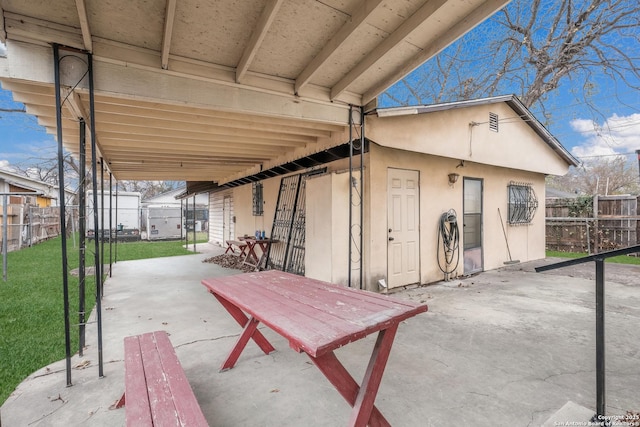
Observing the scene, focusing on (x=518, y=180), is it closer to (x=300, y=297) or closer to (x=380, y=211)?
(x=380, y=211)

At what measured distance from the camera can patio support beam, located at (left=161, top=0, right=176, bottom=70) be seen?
2.03 meters

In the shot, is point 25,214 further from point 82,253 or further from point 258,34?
point 258,34

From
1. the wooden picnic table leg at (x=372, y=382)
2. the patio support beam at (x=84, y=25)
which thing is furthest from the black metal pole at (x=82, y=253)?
the wooden picnic table leg at (x=372, y=382)

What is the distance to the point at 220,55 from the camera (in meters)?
2.84

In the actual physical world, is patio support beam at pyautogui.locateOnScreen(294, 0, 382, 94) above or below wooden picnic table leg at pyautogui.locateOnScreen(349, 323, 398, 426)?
above

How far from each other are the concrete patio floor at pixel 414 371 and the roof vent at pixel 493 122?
340cm

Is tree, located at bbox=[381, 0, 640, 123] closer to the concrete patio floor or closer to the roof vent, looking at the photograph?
the roof vent

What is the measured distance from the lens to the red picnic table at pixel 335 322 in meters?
1.44

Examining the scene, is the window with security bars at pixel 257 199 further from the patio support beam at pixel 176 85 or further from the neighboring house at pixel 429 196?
the patio support beam at pixel 176 85

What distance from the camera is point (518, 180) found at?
24.6 ft

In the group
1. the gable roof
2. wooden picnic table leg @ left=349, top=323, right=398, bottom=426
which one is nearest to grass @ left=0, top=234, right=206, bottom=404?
wooden picnic table leg @ left=349, top=323, right=398, bottom=426

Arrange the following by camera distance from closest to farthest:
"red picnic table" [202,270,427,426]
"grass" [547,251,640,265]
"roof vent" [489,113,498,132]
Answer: "red picnic table" [202,270,427,426] → "roof vent" [489,113,498,132] → "grass" [547,251,640,265]

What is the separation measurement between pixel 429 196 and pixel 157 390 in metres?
5.04

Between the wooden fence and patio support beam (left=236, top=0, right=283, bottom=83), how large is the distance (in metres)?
10.5
